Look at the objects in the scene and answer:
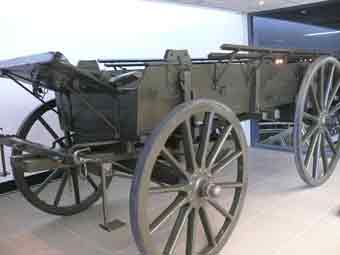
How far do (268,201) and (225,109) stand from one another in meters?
1.41

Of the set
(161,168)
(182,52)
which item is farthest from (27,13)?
(161,168)

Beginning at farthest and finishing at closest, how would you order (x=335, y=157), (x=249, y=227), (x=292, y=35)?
(x=292, y=35) → (x=335, y=157) → (x=249, y=227)

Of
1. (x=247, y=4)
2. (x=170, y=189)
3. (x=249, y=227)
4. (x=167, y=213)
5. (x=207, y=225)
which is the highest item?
(x=247, y=4)

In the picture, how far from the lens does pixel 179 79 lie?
2.13 metres

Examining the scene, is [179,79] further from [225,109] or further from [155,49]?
[155,49]

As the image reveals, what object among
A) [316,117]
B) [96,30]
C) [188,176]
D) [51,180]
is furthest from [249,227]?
[96,30]

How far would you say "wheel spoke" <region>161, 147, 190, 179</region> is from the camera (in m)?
1.85

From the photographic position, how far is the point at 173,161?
1.89m

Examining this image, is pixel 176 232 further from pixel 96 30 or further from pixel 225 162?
pixel 96 30

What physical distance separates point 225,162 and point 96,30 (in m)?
2.40

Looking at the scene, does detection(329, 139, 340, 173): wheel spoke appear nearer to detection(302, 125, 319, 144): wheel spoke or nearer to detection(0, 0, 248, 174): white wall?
detection(302, 125, 319, 144): wheel spoke

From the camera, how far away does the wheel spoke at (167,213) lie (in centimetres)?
184

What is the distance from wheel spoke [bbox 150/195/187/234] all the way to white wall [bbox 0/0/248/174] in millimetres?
2268

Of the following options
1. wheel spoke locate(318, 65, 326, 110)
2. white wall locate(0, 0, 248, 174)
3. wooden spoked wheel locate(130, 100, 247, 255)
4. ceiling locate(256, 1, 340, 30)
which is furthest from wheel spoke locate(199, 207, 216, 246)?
ceiling locate(256, 1, 340, 30)
